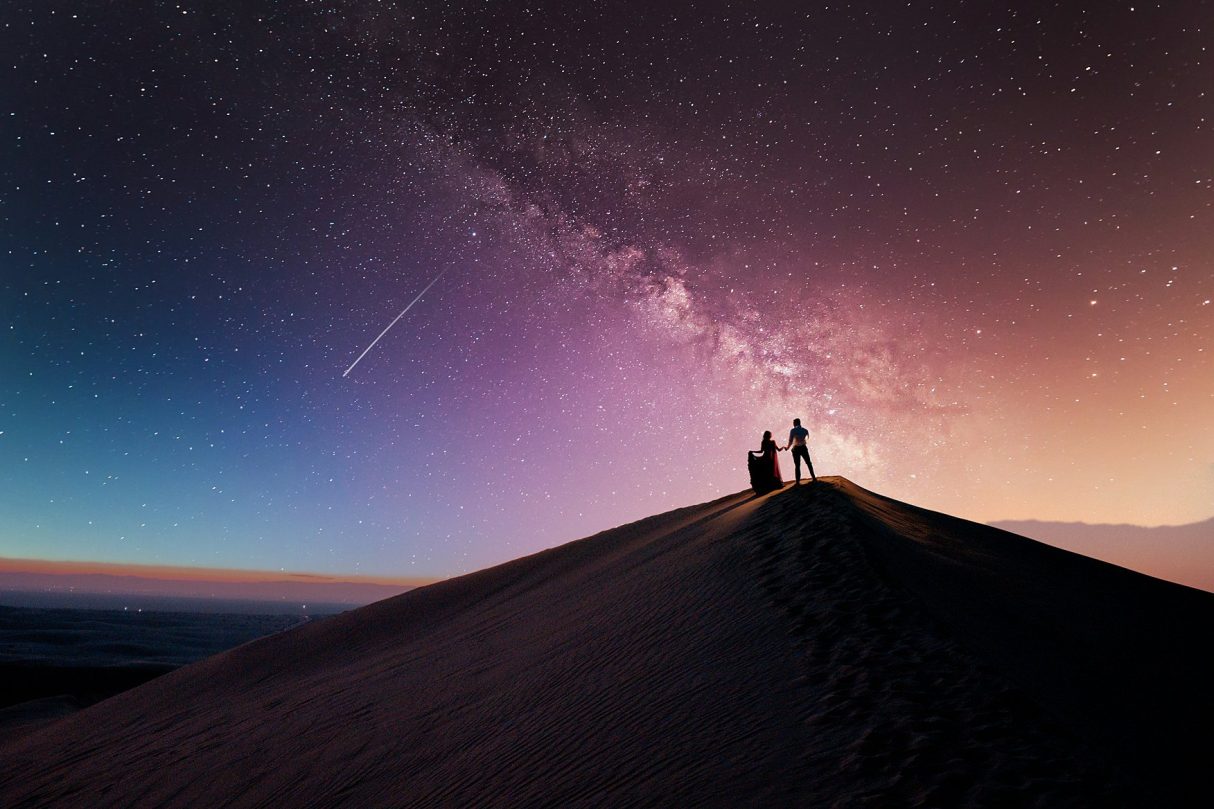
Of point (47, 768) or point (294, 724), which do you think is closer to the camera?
point (294, 724)

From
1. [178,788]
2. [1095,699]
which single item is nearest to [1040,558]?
[1095,699]

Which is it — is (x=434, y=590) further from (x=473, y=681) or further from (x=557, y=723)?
(x=557, y=723)

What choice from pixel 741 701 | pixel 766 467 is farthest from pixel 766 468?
pixel 741 701

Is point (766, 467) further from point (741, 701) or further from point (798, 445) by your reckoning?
point (741, 701)

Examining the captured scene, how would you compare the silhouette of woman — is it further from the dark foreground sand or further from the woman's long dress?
the dark foreground sand

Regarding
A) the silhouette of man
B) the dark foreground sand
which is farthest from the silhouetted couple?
the dark foreground sand

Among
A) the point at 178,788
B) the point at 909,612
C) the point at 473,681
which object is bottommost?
the point at 178,788

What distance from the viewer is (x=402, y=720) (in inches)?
232

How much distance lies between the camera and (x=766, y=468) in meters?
13.7

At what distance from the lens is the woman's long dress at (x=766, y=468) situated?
13.6 m

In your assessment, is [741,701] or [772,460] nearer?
[741,701]

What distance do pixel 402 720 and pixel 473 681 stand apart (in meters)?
0.85

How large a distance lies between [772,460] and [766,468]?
0.74 ft

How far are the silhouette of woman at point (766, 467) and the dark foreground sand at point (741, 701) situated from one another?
2.84 metres
